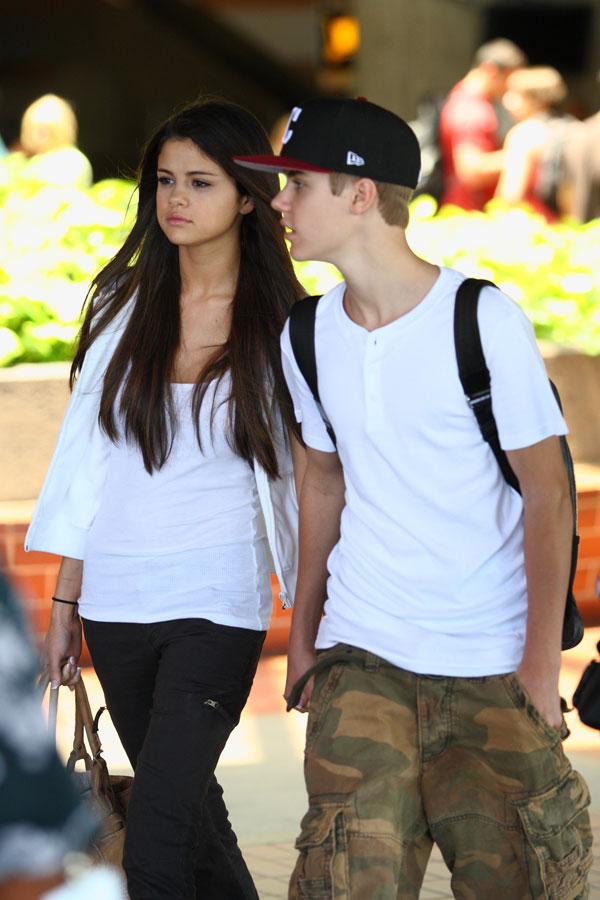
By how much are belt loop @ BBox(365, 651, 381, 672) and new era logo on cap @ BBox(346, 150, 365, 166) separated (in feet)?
3.07

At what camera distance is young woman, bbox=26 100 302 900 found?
3.51m

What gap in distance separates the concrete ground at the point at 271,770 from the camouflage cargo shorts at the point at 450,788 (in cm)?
147

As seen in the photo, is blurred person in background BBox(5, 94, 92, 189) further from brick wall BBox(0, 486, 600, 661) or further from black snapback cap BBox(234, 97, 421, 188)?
black snapback cap BBox(234, 97, 421, 188)

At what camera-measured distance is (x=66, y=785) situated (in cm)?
151

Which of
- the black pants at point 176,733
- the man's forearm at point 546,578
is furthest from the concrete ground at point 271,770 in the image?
the man's forearm at point 546,578

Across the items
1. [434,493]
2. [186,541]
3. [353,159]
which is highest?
[353,159]

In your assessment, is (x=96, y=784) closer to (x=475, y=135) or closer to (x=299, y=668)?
(x=299, y=668)

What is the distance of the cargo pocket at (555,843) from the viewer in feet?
10.0

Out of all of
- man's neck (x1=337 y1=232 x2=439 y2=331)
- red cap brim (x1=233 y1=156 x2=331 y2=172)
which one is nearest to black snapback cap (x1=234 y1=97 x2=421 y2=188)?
red cap brim (x1=233 y1=156 x2=331 y2=172)

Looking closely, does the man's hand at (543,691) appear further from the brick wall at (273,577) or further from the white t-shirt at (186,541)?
the brick wall at (273,577)

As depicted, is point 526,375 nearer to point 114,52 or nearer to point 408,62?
point 408,62

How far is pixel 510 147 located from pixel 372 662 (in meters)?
8.35

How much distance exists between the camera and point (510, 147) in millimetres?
11039

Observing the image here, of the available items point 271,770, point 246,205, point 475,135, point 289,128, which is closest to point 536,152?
point 475,135
